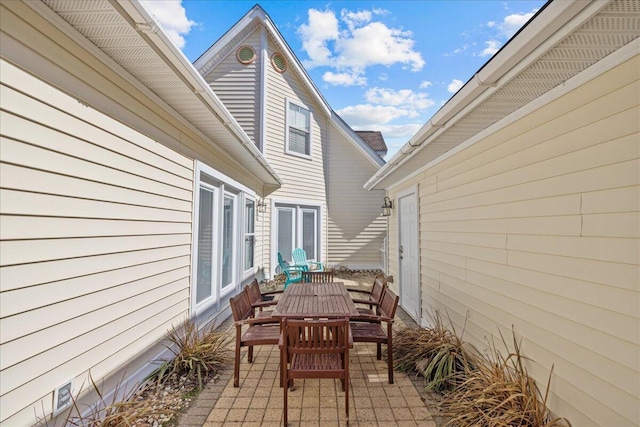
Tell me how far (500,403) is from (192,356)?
9.06 feet

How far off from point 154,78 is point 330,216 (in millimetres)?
7771

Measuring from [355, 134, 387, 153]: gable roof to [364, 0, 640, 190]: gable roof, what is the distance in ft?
37.8

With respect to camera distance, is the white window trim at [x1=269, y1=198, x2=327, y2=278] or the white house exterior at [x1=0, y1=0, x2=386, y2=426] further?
the white window trim at [x1=269, y1=198, x2=327, y2=278]

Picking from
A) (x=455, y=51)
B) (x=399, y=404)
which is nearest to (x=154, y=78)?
(x=399, y=404)

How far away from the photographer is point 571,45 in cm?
159

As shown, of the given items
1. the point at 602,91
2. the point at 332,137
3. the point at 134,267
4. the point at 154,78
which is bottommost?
the point at 134,267

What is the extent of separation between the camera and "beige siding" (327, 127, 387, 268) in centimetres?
1003

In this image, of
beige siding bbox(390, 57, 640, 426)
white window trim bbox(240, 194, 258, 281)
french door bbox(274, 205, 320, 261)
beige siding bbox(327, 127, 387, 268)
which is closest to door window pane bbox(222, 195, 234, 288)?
white window trim bbox(240, 194, 258, 281)

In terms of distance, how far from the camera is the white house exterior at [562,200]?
5.24 ft

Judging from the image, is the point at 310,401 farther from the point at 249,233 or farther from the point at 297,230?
the point at 297,230

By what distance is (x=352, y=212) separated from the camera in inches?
399

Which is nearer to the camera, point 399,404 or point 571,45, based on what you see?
point 571,45

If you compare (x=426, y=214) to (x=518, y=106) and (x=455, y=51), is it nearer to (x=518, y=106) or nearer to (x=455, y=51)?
(x=518, y=106)

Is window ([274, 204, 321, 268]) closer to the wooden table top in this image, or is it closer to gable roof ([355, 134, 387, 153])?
the wooden table top
